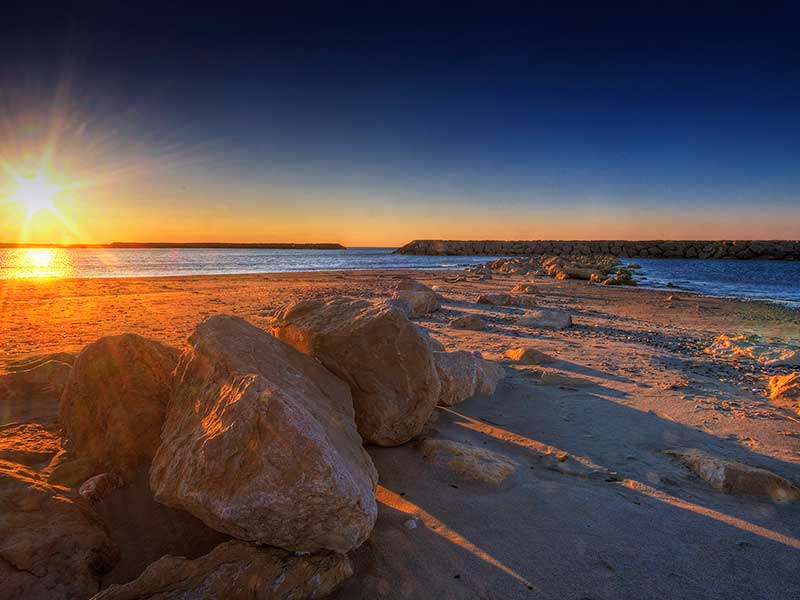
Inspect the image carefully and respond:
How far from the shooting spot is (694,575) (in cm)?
227

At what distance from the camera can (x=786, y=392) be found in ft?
16.1

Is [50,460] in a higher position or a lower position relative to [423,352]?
lower

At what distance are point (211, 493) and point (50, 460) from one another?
2021 millimetres

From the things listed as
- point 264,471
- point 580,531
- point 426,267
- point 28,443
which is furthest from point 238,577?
point 426,267

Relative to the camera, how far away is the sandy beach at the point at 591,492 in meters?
2.22

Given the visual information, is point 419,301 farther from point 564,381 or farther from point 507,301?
point 564,381

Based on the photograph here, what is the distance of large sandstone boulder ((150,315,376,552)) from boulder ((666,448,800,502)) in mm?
2545

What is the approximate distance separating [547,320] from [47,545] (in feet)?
27.7

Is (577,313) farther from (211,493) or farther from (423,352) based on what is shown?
(211,493)

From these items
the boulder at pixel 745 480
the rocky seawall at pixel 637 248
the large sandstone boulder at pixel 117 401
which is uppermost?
the rocky seawall at pixel 637 248

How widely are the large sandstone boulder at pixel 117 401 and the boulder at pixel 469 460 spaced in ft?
6.51

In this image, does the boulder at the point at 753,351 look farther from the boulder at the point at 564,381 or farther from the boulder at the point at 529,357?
the boulder at the point at 564,381

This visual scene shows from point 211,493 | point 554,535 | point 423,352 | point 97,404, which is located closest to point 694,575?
point 554,535

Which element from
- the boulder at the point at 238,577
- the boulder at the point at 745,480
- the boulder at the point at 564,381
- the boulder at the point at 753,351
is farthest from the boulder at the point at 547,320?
the boulder at the point at 238,577
